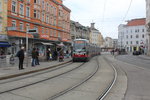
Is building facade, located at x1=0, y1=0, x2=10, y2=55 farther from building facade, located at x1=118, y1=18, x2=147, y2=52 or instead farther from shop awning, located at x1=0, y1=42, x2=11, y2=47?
building facade, located at x1=118, y1=18, x2=147, y2=52

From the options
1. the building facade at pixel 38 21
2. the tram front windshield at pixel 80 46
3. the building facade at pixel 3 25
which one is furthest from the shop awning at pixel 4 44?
the tram front windshield at pixel 80 46

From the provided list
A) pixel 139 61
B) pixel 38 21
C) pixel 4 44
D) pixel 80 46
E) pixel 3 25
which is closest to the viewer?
pixel 80 46

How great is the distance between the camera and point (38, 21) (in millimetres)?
37000

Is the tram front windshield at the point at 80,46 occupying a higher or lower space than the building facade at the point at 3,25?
lower

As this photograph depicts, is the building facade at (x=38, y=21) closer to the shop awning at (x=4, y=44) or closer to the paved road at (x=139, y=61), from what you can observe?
the shop awning at (x=4, y=44)

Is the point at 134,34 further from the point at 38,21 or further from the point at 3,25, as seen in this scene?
the point at 3,25

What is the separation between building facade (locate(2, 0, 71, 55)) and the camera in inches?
1158

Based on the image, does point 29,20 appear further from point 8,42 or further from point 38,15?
point 8,42

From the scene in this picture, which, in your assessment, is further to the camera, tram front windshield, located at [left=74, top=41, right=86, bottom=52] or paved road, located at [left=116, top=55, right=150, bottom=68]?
tram front windshield, located at [left=74, top=41, right=86, bottom=52]

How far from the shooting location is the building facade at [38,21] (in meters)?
29.4

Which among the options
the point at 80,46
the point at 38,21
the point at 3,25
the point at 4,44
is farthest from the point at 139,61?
the point at 38,21

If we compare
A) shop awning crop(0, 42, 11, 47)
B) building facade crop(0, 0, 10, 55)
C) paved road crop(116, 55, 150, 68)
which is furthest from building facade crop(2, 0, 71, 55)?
paved road crop(116, 55, 150, 68)

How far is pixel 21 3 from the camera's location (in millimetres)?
31891

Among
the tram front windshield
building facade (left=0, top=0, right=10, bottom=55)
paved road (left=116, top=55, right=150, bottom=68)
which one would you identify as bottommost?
paved road (left=116, top=55, right=150, bottom=68)
